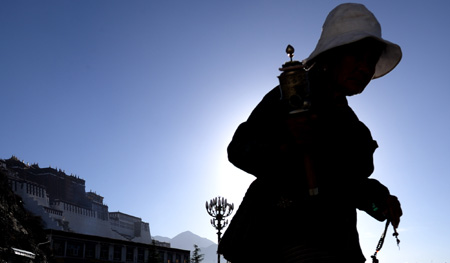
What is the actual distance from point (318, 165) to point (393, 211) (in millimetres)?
499

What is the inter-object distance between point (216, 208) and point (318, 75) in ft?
86.6

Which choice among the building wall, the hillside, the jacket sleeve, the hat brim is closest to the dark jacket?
the jacket sleeve

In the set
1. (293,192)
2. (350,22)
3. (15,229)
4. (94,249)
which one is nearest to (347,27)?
(350,22)

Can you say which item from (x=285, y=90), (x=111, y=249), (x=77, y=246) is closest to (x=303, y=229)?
(x=285, y=90)

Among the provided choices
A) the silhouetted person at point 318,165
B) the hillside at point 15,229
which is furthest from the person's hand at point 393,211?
the hillside at point 15,229

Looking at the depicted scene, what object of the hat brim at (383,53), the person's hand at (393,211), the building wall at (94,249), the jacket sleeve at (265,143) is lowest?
the person's hand at (393,211)

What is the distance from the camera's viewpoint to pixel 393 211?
7.05 ft

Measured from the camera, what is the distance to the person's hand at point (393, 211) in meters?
2.14

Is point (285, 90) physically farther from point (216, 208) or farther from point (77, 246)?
point (77, 246)

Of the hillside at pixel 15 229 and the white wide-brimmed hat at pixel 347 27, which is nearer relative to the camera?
the white wide-brimmed hat at pixel 347 27

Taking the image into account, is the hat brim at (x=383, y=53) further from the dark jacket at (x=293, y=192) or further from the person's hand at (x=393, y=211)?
the person's hand at (x=393, y=211)

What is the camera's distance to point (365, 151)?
7.68 ft

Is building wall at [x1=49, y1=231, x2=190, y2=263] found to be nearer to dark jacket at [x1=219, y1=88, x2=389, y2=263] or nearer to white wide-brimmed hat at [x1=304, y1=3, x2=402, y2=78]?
dark jacket at [x1=219, y1=88, x2=389, y2=263]

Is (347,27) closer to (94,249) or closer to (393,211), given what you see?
(393,211)
